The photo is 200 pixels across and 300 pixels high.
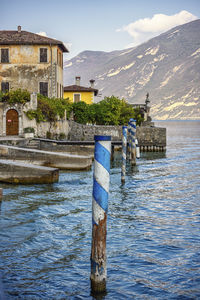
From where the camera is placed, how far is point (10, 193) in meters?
14.0

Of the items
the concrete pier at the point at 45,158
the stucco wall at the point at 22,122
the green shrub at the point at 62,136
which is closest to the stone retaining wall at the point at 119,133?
the green shrub at the point at 62,136

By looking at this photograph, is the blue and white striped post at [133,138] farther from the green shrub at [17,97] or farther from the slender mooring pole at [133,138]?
the green shrub at [17,97]

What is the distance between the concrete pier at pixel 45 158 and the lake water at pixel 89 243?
4810 mm

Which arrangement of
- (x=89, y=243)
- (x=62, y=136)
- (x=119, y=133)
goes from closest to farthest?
(x=89, y=243) < (x=62, y=136) < (x=119, y=133)

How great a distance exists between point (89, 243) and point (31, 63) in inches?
1291

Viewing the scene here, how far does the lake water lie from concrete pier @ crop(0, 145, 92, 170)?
4.81 m

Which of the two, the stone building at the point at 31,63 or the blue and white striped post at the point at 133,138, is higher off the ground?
the stone building at the point at 31,63

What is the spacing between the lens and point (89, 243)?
334 inches

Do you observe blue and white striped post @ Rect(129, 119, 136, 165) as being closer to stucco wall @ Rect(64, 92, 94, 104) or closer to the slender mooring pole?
the slender mooring pole

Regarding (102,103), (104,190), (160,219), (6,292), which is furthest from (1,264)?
(102,103)

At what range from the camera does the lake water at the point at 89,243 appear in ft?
21.3

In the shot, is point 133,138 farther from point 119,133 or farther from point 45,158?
point 119,133

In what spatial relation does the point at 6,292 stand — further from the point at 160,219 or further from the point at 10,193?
the point at 10,193

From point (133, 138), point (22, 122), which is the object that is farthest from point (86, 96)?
point (133, 138)
